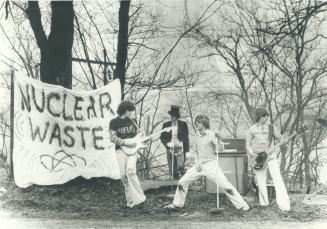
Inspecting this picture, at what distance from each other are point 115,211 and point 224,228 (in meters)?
1.93

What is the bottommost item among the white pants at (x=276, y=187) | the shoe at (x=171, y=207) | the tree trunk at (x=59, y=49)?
the shoe at (x=171, y=207)

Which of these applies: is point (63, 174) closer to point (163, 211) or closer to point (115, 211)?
point (115, 211)

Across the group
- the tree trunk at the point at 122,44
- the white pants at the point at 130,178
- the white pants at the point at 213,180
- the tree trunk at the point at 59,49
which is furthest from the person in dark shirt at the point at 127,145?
the tree trunk at the point at 122,44

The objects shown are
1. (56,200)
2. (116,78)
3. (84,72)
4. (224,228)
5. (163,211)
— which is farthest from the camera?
(84,72)

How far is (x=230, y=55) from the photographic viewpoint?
17.5m

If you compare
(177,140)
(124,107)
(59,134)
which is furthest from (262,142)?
(59,134)

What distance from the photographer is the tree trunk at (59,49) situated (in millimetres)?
10602

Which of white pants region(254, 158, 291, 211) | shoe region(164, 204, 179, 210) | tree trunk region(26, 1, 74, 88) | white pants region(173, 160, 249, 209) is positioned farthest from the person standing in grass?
tree trunk region(26, 1, 74, 88)

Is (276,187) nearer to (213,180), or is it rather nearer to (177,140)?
(213,180)

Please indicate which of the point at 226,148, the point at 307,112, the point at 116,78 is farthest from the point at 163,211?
the point at 307,112

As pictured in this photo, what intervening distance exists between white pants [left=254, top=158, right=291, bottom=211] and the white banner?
2765 mm

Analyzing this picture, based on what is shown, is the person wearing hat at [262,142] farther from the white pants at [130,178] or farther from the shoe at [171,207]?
the white pants at [130,178]

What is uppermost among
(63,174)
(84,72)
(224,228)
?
(84,72)

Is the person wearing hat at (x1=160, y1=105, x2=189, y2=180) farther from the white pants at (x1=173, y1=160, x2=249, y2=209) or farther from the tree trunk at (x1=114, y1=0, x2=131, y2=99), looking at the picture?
the white pants at (x1=173, y1=160, x2=249, y2=209)
